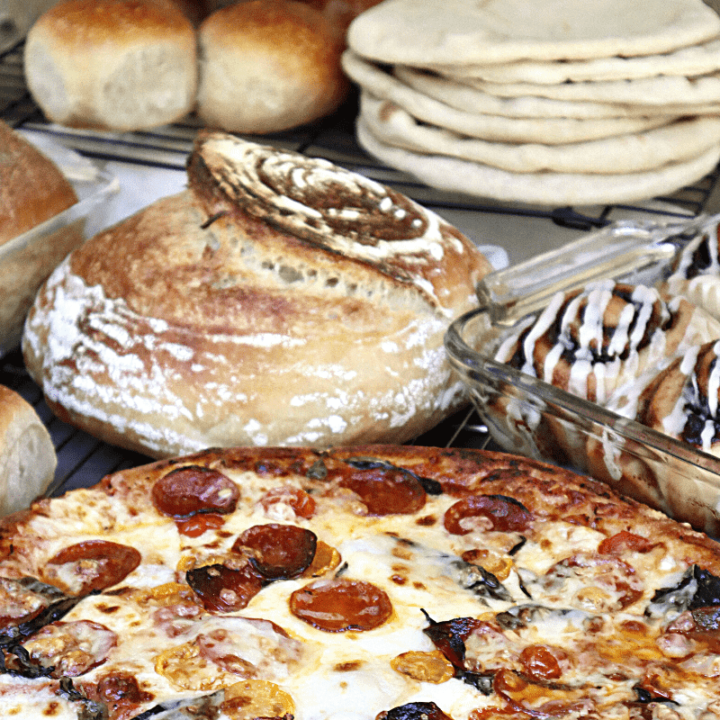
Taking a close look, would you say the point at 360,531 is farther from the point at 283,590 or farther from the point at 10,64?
the point at 10,64

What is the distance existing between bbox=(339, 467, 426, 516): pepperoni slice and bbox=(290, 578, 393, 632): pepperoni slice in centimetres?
13

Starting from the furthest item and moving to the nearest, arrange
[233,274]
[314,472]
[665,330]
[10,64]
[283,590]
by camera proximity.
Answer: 1. [10,64]
2. [233,274]
3. [665,330]
4. [314,472]
5. [283,590]

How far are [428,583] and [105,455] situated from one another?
650mm

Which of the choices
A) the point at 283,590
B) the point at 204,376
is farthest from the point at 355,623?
the point at 204,376

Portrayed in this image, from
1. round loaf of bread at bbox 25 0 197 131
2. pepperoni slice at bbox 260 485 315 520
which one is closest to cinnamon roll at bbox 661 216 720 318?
pepperoni slice at bbox 260 485 315 520

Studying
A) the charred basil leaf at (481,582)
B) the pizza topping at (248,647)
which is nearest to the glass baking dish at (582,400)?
the charred basil leaf at (481,582)

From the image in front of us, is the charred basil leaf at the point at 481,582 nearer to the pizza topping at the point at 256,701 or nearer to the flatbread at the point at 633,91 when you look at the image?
the pizza topping at the point at 256,701

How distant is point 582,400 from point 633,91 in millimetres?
902

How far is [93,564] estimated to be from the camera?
99 centimetres

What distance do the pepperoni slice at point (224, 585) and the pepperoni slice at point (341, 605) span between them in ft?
0.16

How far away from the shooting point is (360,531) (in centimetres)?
107

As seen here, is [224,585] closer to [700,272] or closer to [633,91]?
[700,272]

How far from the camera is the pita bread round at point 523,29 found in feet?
5.70

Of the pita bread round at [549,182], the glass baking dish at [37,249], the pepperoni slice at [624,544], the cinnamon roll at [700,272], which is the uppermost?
the pita bread round at [549,182]
